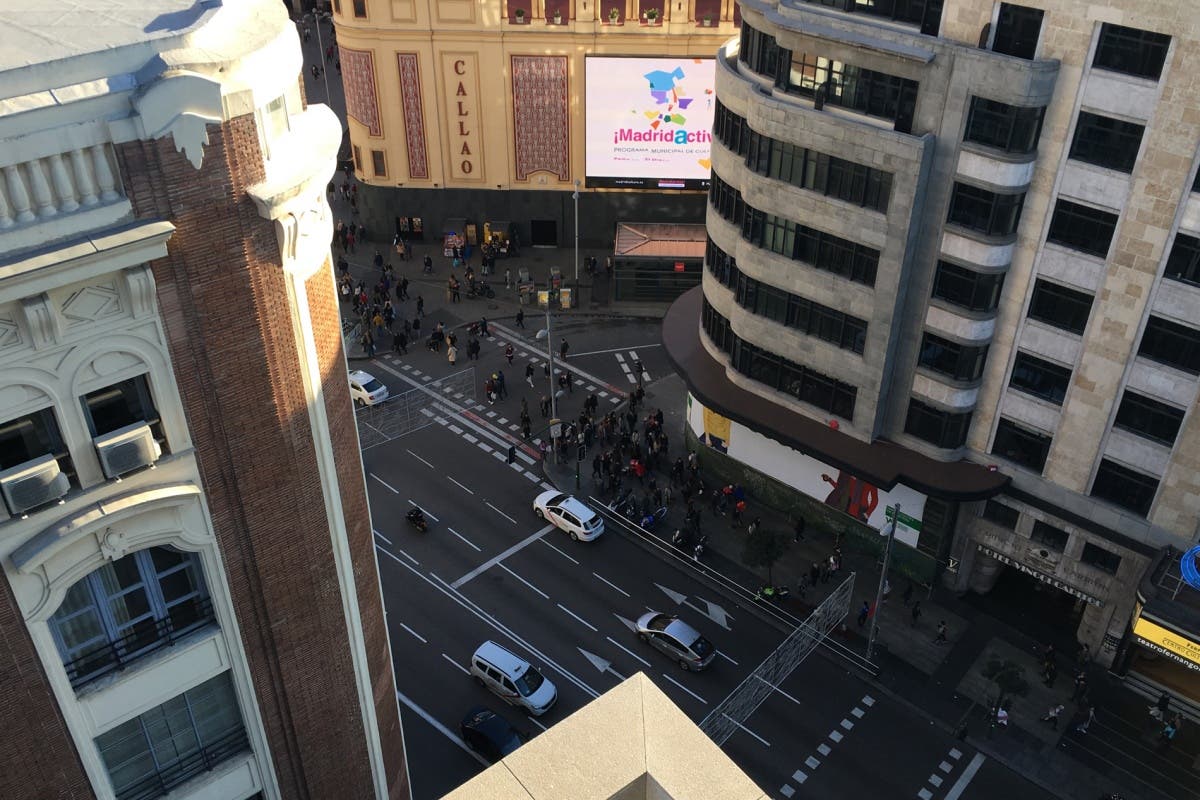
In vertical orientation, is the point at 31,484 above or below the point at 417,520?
above

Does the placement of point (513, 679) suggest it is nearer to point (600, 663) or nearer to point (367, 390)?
point (600, 663)

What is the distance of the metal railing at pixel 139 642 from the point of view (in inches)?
828

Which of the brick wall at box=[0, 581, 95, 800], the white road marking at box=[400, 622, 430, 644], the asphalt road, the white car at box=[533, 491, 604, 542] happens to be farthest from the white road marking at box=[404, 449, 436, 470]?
the brick wall at box=[0, 581, 95, 800]

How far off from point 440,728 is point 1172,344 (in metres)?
33.6

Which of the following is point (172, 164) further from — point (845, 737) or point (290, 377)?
point (845, 737)

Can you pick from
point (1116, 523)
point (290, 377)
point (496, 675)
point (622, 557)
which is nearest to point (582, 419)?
point (622, 557)

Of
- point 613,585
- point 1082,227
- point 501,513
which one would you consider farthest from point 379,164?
point 1082,227

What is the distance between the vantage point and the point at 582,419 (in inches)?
2557

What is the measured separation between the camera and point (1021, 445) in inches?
1951

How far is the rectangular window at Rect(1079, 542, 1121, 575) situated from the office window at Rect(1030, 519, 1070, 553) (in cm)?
93

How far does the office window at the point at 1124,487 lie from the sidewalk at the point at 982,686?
843cm

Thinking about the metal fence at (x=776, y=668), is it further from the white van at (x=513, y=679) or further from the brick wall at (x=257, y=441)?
the brick wall at (x=257, y=441)

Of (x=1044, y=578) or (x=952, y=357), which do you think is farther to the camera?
(x=1044, y=578)

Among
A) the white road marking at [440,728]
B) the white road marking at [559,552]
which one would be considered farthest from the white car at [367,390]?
the white road marking at [440,728]
